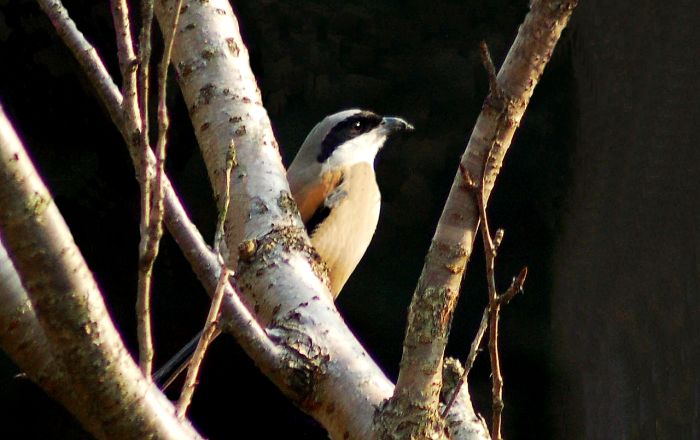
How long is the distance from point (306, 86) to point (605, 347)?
1529 millimetres

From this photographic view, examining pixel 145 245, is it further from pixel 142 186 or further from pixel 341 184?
pixel 341 184

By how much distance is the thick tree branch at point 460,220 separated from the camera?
1.74m

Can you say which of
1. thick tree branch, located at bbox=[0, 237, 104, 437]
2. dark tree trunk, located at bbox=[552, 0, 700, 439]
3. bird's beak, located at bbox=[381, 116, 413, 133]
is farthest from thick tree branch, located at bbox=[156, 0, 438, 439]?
dark tree trunk, located at bbox=[552, 0, 700, 439]

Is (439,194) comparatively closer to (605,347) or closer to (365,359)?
(605,347)

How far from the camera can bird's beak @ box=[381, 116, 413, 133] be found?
4055mm

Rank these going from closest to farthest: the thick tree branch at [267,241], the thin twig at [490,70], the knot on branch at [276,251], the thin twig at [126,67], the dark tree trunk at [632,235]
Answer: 1. the thin twig at [126,67]
2. the thin twig at [490,70]
3. the thick tree branch at [267,241]
4. the knot on branch at [276,251]
5. the dark tree trunk at [632,235]

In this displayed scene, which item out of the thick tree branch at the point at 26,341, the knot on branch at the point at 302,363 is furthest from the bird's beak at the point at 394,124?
the thick tree branch at the point at 26,341

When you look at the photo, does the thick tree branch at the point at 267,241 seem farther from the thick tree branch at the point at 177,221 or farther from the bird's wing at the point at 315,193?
the bird's wing at the point at 315,193

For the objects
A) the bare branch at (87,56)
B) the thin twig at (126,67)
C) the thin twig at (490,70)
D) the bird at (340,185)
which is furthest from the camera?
the bird at (340,185)

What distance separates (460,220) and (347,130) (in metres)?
2.34

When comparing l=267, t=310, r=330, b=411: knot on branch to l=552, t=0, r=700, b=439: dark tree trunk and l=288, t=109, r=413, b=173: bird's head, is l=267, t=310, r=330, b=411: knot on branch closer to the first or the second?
l=288, t=109, r=413, b=173: bird's head

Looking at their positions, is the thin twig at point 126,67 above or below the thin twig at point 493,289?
above

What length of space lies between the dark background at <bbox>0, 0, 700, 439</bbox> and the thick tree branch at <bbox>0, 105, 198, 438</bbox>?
2981 mm

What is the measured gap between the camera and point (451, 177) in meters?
4.27
